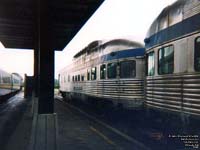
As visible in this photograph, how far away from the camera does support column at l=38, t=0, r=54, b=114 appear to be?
10.4 meters

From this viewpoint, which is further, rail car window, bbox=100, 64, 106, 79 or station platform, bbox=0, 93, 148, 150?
rail car window, bbox=100, 64, 106, 79

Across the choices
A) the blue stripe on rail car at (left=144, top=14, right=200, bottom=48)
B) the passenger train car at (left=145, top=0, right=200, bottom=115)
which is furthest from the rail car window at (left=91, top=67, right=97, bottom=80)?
the blue stripe on rail car at (left=144, top=14, right=200, bottom=48)

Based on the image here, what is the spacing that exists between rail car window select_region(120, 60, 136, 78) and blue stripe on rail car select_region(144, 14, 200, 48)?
2.72m

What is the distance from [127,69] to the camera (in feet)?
47.1

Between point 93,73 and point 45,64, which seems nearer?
point 45,64

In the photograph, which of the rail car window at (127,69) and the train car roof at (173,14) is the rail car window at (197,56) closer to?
the train car roof at (173,14)

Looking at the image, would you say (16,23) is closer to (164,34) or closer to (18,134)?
(18,134)

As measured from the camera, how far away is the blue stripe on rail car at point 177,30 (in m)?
8.12

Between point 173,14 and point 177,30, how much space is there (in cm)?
56

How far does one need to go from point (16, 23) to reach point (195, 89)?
12179 millimetres

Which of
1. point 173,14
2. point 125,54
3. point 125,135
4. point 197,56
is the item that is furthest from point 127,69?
point 197,56

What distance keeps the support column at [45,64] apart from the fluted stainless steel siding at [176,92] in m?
2.85

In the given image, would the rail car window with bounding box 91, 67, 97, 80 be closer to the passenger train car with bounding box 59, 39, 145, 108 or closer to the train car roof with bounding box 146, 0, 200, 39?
the passenger train car with bounding box 59, 39, 145, 108

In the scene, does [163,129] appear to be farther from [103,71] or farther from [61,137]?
[103,71]
